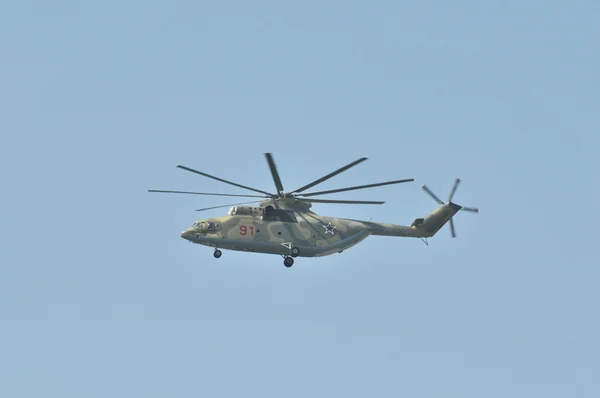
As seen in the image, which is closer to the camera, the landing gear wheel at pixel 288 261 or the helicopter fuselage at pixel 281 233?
the helicopter fuselage at pixel 281 233

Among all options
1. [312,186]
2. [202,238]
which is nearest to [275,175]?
[312,186]

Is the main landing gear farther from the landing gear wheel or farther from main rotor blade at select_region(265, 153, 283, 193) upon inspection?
main rotor blade at select_region(265, 153, 283, 193)

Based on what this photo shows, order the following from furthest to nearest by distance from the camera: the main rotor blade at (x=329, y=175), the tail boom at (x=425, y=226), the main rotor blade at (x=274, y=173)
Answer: the tail boom at (x=425, y=226)
the main rotor blade at (x=274, y=173)
the main rotor blade at (x=329, y=175)

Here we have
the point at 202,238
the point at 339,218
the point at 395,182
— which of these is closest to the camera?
the point at 395,182

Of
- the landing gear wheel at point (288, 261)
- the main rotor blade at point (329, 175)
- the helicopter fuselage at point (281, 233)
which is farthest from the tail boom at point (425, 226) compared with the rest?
the main rotor blade at point (329, 175)

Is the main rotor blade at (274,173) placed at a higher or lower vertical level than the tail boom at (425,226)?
higher

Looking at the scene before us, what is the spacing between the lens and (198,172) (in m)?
67.1

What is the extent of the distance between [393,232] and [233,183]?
1502 cm

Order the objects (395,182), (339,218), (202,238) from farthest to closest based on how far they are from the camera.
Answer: (339,218), (202,238), (395,182)

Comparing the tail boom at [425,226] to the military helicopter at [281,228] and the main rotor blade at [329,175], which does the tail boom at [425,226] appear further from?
the main rotor blade at [329,175]

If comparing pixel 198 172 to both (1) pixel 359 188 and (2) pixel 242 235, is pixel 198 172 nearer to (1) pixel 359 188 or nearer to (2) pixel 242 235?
(2) pixel 242 235

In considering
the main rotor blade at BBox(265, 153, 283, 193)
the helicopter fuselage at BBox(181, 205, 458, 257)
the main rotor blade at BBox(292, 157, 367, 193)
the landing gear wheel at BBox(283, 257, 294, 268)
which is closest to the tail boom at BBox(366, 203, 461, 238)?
the helicopter fuselage at BBox(181, 205, 458, 257)

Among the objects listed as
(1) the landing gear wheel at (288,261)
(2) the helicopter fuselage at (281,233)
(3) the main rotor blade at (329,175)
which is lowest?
(1) the landing gear wheel at (288,261)

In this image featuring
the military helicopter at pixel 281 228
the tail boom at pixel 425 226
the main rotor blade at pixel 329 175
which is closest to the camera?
the main rotor blade at pixel 329 175
